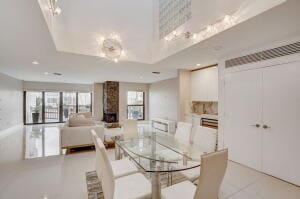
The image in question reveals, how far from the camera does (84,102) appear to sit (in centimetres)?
997

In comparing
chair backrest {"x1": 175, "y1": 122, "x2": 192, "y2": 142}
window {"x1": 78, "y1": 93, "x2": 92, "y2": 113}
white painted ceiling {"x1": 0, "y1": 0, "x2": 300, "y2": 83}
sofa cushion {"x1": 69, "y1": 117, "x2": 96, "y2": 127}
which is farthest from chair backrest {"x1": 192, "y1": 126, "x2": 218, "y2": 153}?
window {"x1": 78, "y1": 93, "x2": 92, "y2": 113}

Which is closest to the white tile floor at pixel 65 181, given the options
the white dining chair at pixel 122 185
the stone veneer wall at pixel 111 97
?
the white dining chair at pixel 122 185

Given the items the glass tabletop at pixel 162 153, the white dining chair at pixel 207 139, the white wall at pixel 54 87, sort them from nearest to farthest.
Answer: the glass tabletop at pixel 162 153 < the white dining chair at pixel 207 139 < the white wall at pixel 54 87

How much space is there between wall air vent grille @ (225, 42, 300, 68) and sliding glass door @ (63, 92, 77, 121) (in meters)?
8.99

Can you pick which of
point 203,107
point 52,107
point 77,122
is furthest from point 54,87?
point 203,107

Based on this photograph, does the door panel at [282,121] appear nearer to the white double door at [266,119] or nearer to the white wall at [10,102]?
the white double door at [266,119]

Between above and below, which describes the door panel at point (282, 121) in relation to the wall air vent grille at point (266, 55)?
below

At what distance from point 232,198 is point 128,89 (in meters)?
7.40

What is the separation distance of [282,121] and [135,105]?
24.5 ft

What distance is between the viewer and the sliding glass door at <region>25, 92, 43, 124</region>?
8.68 meters

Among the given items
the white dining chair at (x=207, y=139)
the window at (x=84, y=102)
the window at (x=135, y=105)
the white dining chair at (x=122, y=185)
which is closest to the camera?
the white dining chair at (x=122, y=185)

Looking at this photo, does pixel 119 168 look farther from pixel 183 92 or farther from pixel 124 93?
pixel 124 93

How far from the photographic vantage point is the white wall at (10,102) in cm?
605

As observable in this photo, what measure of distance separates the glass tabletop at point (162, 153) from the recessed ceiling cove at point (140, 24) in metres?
1.89
